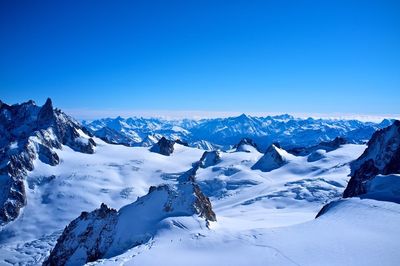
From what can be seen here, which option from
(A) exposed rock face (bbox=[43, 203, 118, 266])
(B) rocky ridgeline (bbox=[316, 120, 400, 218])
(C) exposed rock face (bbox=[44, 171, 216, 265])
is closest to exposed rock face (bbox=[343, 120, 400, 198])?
(B) rocky ridgeline (bbox=[316, 120, 400, 218])

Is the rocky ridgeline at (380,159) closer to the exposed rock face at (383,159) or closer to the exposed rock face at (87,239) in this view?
the exposed rock face at (383,159)

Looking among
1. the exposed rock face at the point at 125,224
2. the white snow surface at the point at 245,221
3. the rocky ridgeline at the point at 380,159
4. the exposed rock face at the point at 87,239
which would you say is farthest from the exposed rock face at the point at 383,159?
the exposed rock face at the point at 87,239

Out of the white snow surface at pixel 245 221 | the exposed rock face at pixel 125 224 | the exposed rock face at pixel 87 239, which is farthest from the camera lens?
the exposed rock face at pixel 87 239

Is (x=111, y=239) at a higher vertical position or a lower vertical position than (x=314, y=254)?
lower

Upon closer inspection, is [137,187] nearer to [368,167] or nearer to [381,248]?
[368,167]

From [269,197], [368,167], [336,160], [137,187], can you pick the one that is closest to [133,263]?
[368,167]

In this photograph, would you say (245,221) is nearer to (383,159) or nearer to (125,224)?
(125,224)

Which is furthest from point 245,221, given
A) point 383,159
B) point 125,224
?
point 383,159
